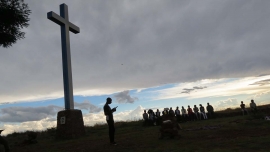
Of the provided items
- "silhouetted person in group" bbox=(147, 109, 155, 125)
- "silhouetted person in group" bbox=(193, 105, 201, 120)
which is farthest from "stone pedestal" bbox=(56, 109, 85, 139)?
"silhouetted person in group" bbox=(193, 105, 201, 120)

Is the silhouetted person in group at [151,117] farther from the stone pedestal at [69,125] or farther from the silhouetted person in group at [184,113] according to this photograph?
the stone pedestal at [69,125]

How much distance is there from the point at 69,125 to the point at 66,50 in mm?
4337

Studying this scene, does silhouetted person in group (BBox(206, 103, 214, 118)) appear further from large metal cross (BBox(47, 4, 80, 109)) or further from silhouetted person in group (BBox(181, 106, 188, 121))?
large metal cross (BBox(47, 4, 80, 109))

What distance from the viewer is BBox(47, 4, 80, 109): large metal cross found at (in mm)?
14047

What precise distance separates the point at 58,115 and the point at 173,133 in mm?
7603

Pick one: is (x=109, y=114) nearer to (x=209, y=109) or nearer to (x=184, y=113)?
(x=184, y=113)

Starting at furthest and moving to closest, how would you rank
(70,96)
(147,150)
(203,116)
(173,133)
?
(203,116)
(70,96)
(173,133)
(147,150)

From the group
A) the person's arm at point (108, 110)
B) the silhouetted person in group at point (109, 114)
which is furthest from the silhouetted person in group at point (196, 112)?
the person's arm at point (108, 110)

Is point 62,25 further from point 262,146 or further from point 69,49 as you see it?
point 262,146

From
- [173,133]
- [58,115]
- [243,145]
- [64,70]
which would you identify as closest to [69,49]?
[64,70]

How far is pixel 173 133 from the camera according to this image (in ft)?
30.2

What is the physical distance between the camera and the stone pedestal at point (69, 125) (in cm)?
1348

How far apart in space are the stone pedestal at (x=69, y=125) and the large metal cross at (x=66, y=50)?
457 mm

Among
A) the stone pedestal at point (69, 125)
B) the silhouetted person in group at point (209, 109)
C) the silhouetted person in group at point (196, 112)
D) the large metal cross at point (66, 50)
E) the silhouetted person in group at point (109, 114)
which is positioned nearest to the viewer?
the silhouetted person in group at point (109, 114)
